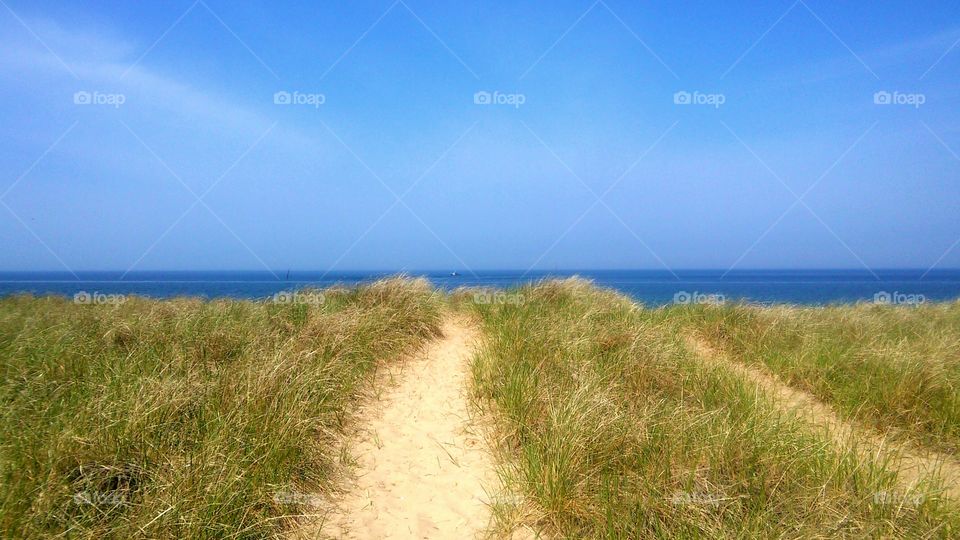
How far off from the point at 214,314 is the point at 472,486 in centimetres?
516

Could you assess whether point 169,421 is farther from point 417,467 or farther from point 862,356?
point 862,356

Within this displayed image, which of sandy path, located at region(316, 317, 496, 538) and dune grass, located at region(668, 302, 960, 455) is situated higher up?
dune grass, located at region(668, 302, 960, 455)

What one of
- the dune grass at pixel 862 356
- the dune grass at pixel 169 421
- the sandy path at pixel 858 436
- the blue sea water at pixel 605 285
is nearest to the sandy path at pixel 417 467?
the dune grass at pixel 169 421

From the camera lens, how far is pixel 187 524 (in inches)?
102

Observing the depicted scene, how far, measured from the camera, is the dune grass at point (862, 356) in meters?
5.14

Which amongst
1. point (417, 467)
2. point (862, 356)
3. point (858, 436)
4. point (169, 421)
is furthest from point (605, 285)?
point (169, 421)

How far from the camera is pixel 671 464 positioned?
339 cm

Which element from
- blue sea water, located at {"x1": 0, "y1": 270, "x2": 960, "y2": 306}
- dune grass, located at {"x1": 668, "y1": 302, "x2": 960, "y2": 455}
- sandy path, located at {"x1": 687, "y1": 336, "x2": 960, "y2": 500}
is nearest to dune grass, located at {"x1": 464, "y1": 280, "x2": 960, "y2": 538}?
sandy path, located at {"x1": 687, "y1": 336, "x2": 960, "y2": 500}

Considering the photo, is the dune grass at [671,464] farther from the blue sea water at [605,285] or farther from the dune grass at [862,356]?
the blue sea water at [605,285]

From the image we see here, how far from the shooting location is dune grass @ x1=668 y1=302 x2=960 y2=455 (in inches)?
202

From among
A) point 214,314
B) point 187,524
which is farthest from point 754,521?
point 214,314

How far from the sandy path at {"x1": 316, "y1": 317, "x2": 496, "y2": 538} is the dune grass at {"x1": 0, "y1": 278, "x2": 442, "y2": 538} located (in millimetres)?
316

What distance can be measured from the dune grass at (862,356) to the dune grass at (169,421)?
18.0 feet

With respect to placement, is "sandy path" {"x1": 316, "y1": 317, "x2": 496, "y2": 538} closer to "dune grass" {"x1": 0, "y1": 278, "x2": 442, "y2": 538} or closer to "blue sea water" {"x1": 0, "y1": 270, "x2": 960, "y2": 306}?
"dune grass" {"x1": 0, "y1": 278, "x2": 442, "y2": 538}
